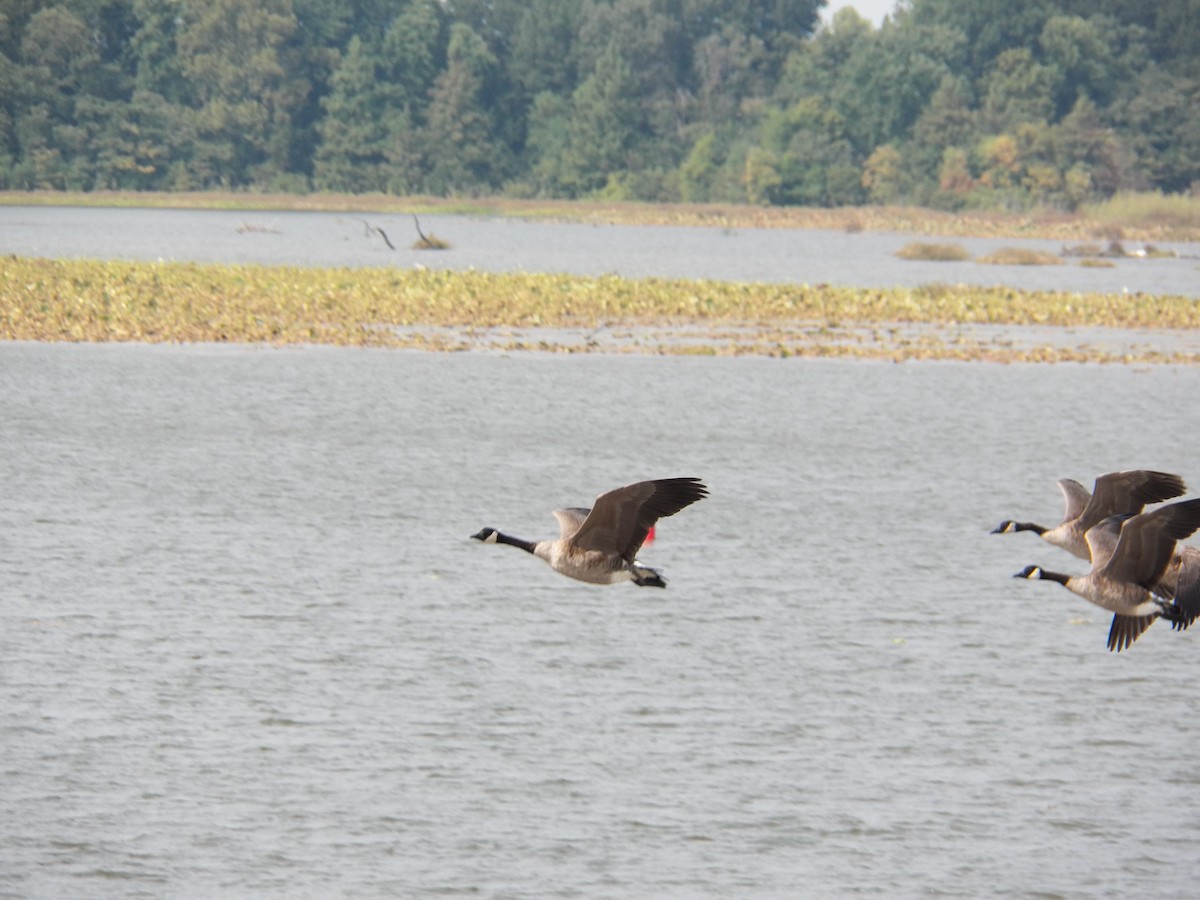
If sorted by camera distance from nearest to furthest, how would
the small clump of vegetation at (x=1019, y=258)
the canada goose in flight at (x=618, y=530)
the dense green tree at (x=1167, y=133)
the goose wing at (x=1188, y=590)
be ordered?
the canada goose in flight at (x=618, y=530) < the goose wing at (x=1188, y=590) < the small clump of vegetation at (x=1019, y=258) < the dense green tree at (x=1167, y=133)

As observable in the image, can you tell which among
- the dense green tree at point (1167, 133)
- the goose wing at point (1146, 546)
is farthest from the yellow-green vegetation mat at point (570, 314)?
the dense green tree at point (1167, 133)

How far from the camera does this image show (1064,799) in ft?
48.9

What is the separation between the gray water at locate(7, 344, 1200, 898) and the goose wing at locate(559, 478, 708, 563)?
2568 millimetres

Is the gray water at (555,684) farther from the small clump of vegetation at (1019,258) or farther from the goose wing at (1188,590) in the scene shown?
the small clump of vegetation at (1019,258)

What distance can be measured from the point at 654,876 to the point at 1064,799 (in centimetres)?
366

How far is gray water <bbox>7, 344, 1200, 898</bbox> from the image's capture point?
13.6 metres

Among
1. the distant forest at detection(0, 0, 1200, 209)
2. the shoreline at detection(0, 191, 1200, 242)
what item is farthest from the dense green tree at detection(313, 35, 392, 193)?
the shoreline at detection(0, 191, 1200, 242)

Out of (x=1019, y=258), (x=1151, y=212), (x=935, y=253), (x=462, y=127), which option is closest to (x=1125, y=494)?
(x=1019, y=258)

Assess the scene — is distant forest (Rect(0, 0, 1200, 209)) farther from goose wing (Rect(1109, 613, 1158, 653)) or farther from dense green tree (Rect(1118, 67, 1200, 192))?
goose wing (Rect(1109, 613, 1158, 653))

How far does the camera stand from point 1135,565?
40.5 feet

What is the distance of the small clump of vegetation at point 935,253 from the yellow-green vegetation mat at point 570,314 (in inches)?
1296

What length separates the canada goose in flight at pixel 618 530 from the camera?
1157cm

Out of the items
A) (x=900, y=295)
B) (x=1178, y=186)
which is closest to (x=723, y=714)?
(x=900, y=295)

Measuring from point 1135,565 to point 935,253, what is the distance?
265 feet
